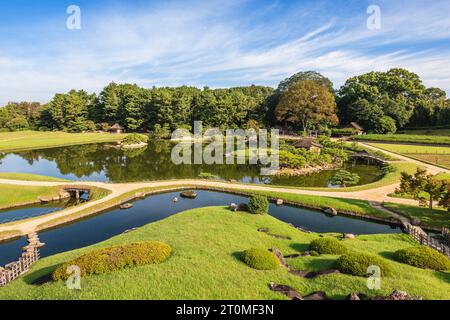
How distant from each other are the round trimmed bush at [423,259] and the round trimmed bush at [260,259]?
5.62 metres

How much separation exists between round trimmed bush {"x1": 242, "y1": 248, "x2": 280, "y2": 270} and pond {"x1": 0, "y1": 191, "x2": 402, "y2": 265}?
9.69 metres

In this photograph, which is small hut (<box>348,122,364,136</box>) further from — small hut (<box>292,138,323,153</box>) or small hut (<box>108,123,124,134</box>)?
small hut (<box>108,123,124,134</box>)

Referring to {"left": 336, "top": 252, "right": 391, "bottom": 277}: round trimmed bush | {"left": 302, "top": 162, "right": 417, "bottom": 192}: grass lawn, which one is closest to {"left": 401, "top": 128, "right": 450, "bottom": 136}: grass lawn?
{"left": 302, "top": 162, "right": 417, "bottom": 192}: grass lawn

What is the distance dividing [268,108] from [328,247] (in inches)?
2861

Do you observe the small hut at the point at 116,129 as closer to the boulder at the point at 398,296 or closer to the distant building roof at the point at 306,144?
the distant building roof at the point at 306,144

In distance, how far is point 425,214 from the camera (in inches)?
846

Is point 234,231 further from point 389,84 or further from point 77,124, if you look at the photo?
point 77,124

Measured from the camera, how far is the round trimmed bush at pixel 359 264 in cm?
1108

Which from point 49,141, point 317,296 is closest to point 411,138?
point 317,296

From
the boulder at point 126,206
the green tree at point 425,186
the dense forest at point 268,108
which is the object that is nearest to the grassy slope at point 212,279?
the green tree at point 425,186

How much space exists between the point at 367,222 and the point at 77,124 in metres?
87.5

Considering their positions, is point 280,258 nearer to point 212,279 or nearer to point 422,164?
point 212,279

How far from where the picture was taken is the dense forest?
235ft

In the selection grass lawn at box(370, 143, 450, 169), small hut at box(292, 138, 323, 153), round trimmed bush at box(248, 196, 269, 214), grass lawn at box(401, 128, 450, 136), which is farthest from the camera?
grass lawn at box(401, 128, 450, 136)
